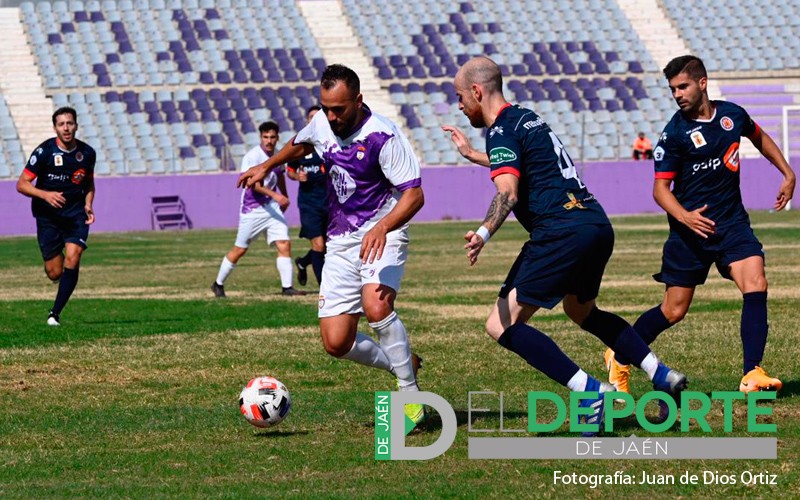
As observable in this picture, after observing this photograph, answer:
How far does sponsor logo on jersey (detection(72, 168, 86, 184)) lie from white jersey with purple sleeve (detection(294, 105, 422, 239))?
6739 mm

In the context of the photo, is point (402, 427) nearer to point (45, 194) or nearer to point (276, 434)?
point (276, 434)

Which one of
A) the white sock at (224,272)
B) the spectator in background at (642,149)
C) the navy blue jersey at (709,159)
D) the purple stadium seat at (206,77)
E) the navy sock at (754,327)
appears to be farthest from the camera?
the purple stadium seat at (206,77)

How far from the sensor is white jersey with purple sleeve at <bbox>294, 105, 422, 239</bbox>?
766 cm

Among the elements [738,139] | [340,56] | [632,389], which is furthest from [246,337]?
[340,56]

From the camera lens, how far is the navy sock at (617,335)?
24.8ft

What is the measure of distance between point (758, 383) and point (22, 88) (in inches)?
1515

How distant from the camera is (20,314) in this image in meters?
15.5

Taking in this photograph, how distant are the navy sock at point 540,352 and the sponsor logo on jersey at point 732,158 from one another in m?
1.98

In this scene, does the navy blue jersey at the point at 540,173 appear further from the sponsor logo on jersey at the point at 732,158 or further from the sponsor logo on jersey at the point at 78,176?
the sponsor logo on jersey at the point at 78,176

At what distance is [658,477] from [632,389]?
8.91 ft

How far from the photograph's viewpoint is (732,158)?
845cm

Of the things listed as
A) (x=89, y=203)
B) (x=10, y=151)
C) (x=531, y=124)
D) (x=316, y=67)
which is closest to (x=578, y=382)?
(x=531, y=124)

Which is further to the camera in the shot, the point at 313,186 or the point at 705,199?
the point at 313,186

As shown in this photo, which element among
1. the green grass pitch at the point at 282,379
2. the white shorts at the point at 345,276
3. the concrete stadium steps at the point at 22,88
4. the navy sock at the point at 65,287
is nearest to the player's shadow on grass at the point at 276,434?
the green grass pitch at the point at 282,379
